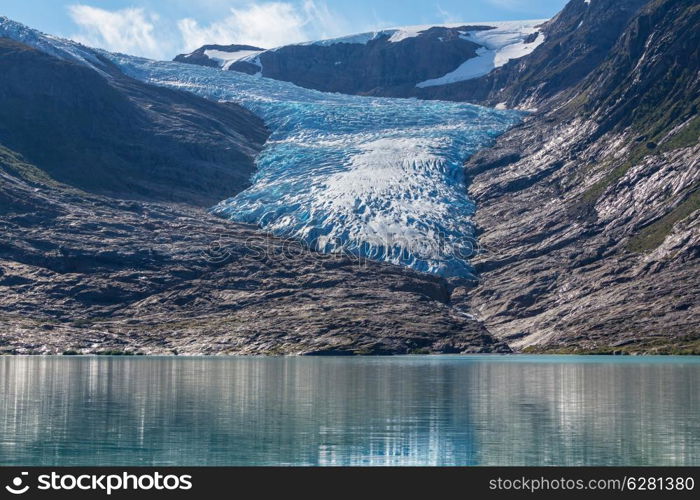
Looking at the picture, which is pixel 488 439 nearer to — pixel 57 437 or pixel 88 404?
pixel 57 437

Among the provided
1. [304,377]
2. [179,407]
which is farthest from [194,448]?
[304,377]

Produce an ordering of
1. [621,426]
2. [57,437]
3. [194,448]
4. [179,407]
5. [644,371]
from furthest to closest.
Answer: [644,371] < [179,407] < [621,426] < [57,437] < [194,448]

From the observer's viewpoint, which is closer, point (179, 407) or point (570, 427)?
point (570, 427)

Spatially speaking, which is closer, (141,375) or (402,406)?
(402,406)

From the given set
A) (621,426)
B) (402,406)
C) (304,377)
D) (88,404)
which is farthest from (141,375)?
(621,426)
